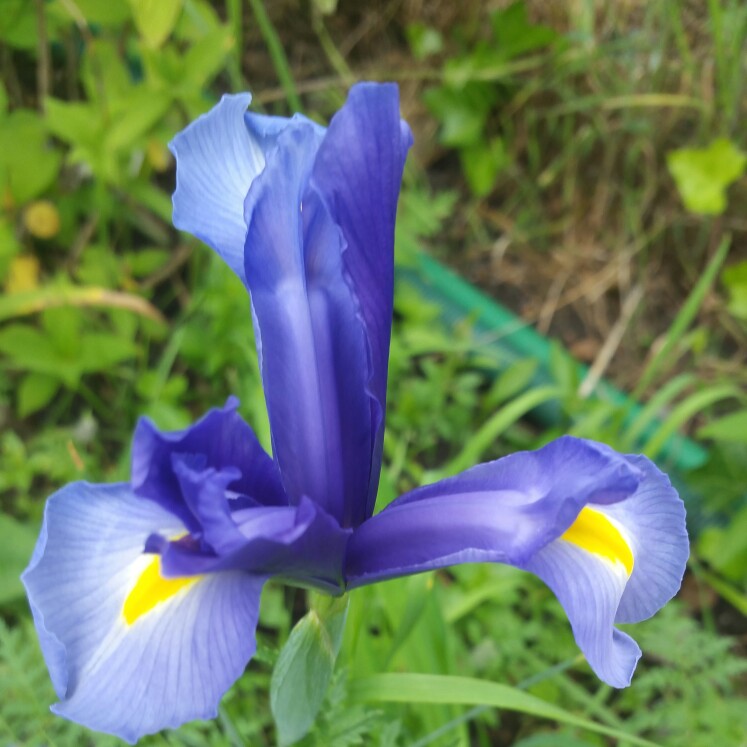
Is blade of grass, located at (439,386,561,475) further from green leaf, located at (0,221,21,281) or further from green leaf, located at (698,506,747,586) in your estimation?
green leaf, located at (0,221,21,281)

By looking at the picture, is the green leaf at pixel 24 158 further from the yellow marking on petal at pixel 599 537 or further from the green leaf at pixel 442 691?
the yellow marking on petal at pixel 599 537

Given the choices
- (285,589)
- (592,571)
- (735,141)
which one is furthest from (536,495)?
(735,141)

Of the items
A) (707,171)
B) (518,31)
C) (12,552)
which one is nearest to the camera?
(12,552)

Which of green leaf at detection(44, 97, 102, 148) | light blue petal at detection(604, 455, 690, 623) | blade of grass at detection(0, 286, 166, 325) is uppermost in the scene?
green leaf at detection(44, 97, 102, 148)

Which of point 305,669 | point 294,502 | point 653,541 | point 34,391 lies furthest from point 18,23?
point 653,541

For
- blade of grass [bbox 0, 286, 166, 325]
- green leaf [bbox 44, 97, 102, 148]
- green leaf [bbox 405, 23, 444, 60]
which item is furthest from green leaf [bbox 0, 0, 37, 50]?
green leaf [bbox 405, 23, 444, 60]

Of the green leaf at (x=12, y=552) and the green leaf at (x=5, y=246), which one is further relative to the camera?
the green leaf at (x=5, y=246)

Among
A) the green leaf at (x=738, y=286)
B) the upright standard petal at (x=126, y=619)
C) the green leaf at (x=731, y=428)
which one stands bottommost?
the green leaf at (x=731, y=428)

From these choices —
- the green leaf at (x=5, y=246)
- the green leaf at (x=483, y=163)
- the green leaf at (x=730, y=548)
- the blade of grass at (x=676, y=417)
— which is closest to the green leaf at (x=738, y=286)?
the blade of grass at (x=676, y=417)

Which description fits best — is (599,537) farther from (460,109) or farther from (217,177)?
(460,109)
